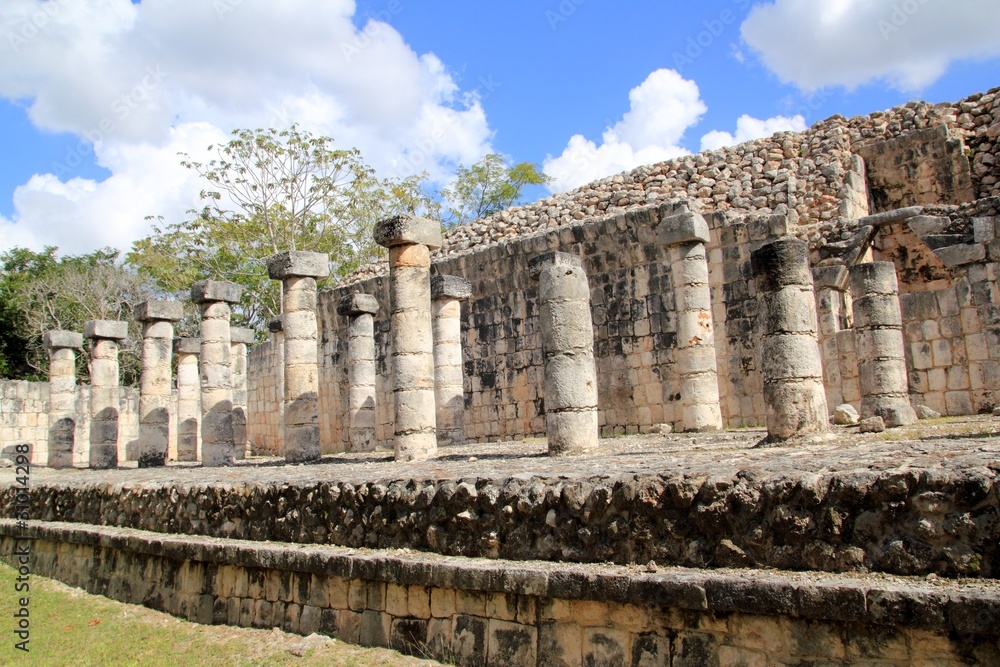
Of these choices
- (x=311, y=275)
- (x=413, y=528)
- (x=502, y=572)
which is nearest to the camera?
(x=502, y=572)

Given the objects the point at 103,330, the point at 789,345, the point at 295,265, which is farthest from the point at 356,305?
the point at 789,345

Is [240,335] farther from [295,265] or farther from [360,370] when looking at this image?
[295,265]

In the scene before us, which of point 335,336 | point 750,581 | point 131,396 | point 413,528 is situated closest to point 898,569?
point 750,581

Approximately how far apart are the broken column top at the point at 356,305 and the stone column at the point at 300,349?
2.52m

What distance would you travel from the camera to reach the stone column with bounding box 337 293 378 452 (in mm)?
17484

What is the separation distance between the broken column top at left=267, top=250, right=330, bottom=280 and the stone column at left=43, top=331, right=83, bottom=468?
8.93 m

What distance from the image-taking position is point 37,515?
41.1 ft

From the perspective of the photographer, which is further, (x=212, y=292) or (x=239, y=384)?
(x=239, y=384)

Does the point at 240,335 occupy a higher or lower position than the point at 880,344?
higher

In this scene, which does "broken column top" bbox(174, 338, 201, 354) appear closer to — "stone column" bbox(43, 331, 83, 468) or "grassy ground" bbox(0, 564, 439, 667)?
"stone column" bbox(43, 331, 83, 468)

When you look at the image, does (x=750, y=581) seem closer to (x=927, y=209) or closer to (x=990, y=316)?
(x=990, y=316)

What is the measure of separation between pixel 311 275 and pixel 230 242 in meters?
19.2

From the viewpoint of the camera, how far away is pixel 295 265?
14.5m

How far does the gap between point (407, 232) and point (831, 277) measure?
7.49 m
